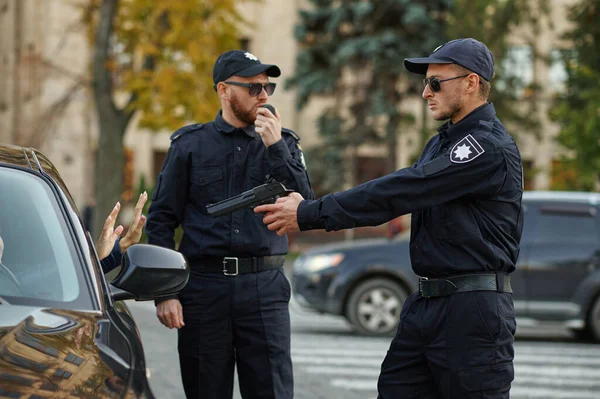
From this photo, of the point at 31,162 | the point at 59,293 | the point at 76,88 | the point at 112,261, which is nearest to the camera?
the point at 59,293

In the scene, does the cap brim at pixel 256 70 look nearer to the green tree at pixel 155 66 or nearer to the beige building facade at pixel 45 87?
the green tree at pixel 155 66

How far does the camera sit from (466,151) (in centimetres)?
409

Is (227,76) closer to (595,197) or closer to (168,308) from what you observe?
(168,308)

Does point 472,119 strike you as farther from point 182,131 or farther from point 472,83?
point 182,131

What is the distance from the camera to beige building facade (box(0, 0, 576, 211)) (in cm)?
2669

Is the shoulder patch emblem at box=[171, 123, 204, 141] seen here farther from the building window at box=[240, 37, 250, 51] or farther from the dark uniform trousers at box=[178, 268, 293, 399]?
the building window at box=[240, 37, 250, 51]

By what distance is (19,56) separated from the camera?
28.0 meters

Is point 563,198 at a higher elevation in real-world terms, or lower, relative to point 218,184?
lower

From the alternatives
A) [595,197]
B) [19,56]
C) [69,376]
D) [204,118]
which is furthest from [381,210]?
[19,56]

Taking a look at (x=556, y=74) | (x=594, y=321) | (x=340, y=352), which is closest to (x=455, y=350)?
(x=340, y=352)

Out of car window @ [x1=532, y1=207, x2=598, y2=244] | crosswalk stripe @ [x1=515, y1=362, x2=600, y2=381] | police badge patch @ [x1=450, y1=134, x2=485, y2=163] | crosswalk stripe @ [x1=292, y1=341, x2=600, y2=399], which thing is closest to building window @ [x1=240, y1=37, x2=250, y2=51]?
car window @ [x1=532, y1=207, x2=598, y2=244]

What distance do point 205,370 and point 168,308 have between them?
0.33m

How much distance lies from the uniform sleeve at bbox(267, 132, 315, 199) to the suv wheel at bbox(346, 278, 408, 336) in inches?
300

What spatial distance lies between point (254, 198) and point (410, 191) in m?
0.68
